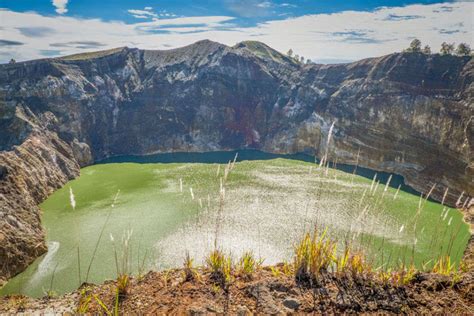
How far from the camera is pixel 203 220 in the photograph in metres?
29.8

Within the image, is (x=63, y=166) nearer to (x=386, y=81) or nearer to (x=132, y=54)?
(x=132, y=54)

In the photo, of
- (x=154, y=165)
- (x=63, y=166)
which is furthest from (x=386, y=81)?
(x=63, y=166)

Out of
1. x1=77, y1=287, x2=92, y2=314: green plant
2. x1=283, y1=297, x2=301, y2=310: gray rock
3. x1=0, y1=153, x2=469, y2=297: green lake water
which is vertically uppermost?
x1=283, y1=297, x2=301, y2=310: gray rock

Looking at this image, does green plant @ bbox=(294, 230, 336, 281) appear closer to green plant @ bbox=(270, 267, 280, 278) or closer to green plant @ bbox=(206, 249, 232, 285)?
green plant @ bbox=(270, 267, 280, 278)

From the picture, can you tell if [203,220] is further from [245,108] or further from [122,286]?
[245,108]

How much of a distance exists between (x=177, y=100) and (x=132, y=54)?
16.9m

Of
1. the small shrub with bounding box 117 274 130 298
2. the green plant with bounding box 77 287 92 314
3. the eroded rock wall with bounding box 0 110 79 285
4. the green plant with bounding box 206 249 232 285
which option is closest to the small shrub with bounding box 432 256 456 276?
the green plant with bounding box 206 249 232 285

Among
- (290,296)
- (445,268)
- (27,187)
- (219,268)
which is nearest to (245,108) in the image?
(27,187)

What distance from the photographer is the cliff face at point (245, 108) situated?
4412 cm

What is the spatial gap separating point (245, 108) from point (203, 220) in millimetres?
45769

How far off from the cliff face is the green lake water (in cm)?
493

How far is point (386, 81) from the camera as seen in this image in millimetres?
54938

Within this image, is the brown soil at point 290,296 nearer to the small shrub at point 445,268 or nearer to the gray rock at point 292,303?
the gray rock at point 292,303

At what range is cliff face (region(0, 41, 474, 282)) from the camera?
4412 centimetres
